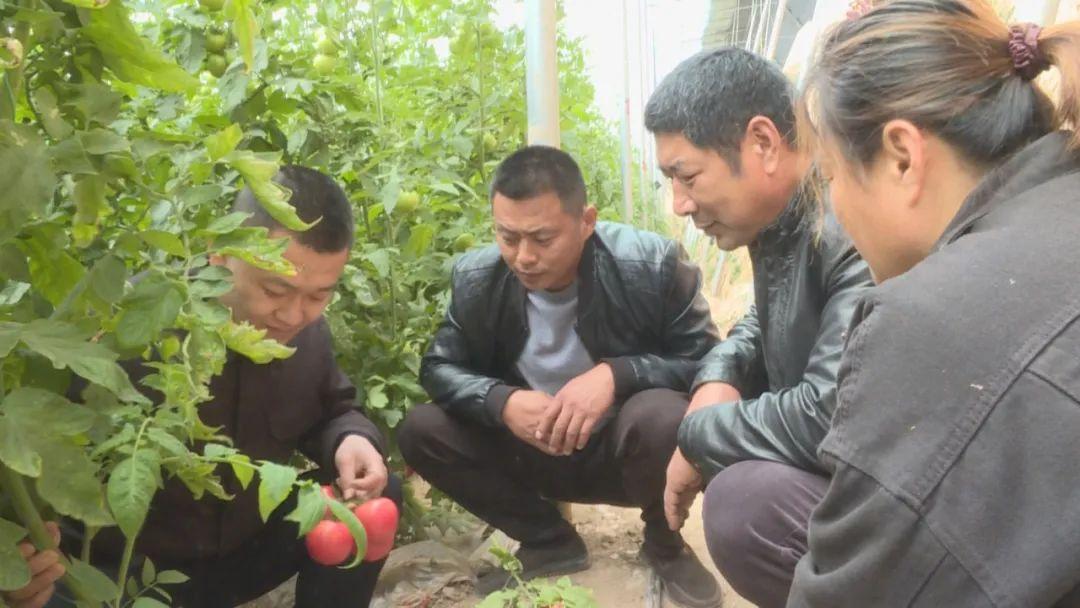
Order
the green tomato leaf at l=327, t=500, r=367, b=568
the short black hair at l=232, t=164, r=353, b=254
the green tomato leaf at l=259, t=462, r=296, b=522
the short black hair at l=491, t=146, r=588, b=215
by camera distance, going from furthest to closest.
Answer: the short black hair at l=491, t=146, r=588, b=215 → the short black hair at l=232, t=164, r=353, b=254 → the green tomato leaf at l=327, t=500, r=367, b=568 → the green tomato leaf at l=259, t=462, r=296, b=522

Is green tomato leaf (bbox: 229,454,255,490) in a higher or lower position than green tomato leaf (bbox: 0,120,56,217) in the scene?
lower

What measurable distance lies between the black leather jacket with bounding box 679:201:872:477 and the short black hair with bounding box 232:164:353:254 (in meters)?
0.82

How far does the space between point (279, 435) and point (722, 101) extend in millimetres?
1192

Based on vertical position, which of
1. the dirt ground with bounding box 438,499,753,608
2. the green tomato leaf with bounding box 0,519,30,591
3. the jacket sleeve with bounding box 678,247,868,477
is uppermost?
the green tomato leaf with bounding box 0,519,30,591

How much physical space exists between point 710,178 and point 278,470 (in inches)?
45.0

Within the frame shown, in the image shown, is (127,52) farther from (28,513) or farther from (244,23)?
(28,513)

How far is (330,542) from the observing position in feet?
6.37

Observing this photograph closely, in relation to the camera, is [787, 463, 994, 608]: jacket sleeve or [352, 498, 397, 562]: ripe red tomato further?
[352, 498, 397, 562]: ripe red tomato

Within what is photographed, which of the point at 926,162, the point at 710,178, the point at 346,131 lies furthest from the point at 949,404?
the point at 346,131

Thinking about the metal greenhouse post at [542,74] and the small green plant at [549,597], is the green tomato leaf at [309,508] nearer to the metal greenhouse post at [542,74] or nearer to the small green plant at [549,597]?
the small green plant at [549,597]

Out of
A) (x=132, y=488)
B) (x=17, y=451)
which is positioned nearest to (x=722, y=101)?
(x=132, y=488)

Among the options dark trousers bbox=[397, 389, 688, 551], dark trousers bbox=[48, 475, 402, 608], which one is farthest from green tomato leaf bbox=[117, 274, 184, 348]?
dark trousers bbox=[397, 389, 688, 551]

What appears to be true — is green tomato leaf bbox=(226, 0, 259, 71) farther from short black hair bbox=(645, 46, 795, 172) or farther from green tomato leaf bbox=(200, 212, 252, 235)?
short black hair bbox=(645, 46, 795, 172)

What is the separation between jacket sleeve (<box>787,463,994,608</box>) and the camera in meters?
0.95
